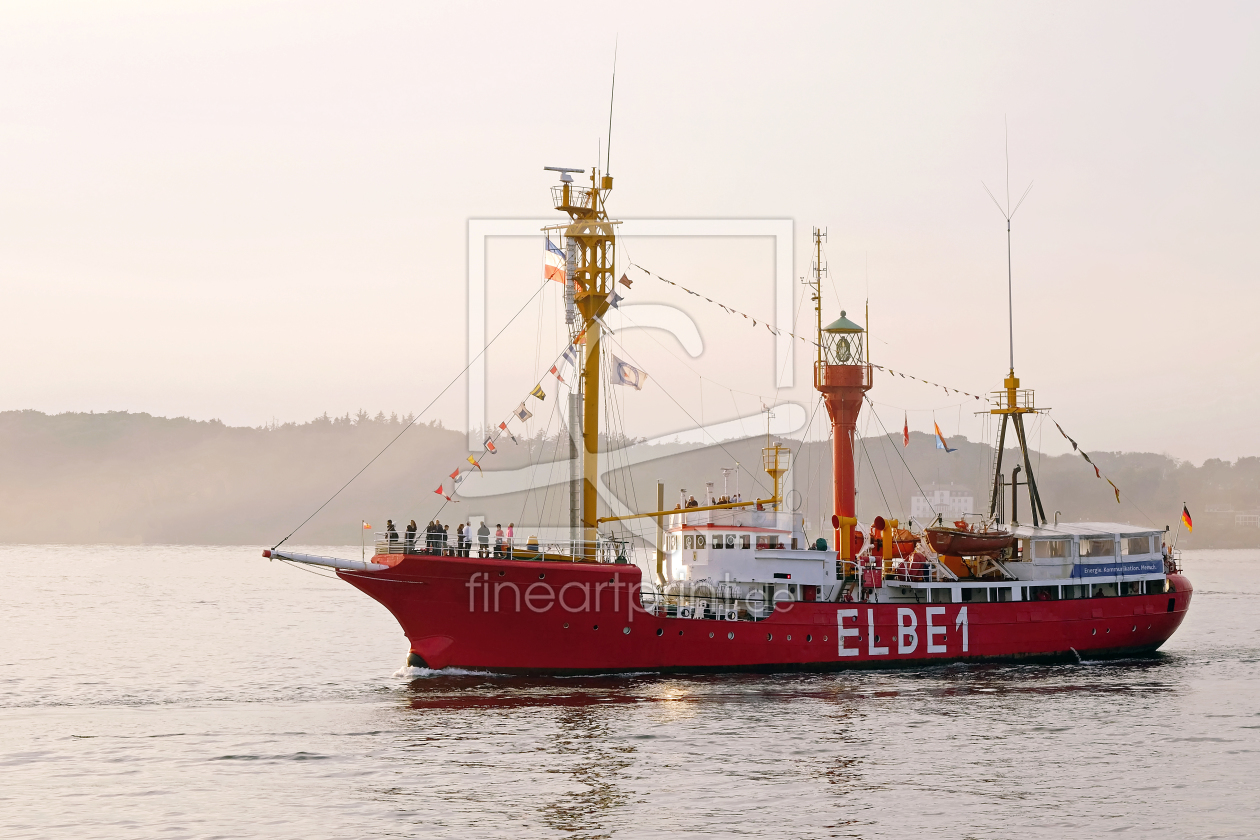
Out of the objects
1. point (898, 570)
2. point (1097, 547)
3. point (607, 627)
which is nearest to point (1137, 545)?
point (1097, 547)

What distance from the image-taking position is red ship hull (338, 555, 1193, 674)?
3606 centimetres

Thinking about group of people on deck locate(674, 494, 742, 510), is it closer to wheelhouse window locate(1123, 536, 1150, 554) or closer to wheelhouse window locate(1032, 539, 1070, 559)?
wheelhouse window locate(1032, 539, 1070, 559)

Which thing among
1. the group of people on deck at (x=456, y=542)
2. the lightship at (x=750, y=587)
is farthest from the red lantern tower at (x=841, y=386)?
the group of people on deck at (x=456, y=542)

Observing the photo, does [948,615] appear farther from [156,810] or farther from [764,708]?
[156,810]

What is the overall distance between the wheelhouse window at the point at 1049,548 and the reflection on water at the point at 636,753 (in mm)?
4170

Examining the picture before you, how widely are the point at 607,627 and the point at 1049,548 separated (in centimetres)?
1848

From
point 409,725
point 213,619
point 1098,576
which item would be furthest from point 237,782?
point 213,619

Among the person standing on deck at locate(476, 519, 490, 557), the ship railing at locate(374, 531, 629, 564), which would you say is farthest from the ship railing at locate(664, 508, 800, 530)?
the person standing on deck at locate(476, 519, 490, 557)

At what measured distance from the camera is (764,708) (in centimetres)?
3425

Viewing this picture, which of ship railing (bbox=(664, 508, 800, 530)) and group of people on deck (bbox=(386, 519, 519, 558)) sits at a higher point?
ship railing (bbox=(664, 508, 800, 530))

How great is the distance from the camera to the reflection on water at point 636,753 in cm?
2392

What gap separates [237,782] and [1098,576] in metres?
32.9

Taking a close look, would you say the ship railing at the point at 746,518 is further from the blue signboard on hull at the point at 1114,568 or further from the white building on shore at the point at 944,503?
the blue signboard on hull at the point at 1114,568

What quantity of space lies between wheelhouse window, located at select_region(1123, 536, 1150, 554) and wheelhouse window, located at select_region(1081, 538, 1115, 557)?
723 millimetres
